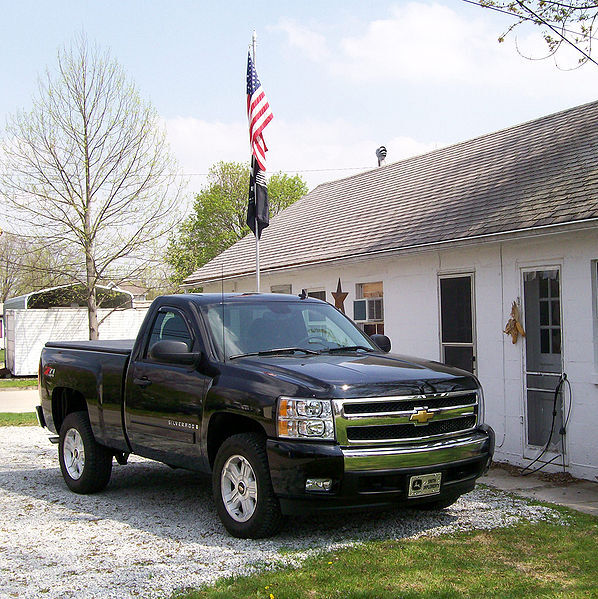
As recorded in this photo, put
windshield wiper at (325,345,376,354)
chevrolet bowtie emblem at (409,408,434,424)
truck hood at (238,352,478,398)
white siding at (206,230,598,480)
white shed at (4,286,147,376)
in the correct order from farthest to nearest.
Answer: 1. white shed at (4,286,147,376)
2. white siding at (206,230,598,480)
3. windshield wiper at (325,345,376,354)
4. chevrolet bowtie emblem at (409,408,434,424)
5. truck hood at (238,352,478,398)

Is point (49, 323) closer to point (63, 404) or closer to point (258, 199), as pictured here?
point (258, 199)

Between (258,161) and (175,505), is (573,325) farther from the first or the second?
(258,161)

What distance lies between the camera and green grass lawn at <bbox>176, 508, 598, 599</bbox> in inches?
197

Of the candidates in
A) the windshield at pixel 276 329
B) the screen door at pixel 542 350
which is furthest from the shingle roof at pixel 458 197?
the windshield at pixel 276 329

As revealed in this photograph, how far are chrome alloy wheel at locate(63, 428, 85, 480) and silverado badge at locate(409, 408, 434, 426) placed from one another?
3930mm

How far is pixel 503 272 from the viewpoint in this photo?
33.7 feet

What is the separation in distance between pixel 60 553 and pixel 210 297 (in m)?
2.68

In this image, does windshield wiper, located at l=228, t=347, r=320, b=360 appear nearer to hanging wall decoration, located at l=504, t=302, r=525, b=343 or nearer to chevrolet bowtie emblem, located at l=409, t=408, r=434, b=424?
chevrolet bowtie emblem, located at l=409, t=408, r=434, b=424

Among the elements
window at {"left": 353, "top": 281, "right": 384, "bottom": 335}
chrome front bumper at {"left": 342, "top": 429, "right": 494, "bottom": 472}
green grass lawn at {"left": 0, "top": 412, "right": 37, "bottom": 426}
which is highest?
window at {"left": 353, "top": 281, "right": 384, "bottom": 335}

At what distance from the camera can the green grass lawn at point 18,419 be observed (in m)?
15.2

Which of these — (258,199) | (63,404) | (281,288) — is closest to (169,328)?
(63,404)

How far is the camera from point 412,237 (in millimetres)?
11875

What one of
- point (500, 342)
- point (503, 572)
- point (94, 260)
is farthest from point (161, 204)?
point (503, 572)

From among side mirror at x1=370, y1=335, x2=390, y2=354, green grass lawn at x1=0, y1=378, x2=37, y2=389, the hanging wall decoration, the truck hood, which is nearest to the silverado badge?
the truck hood
